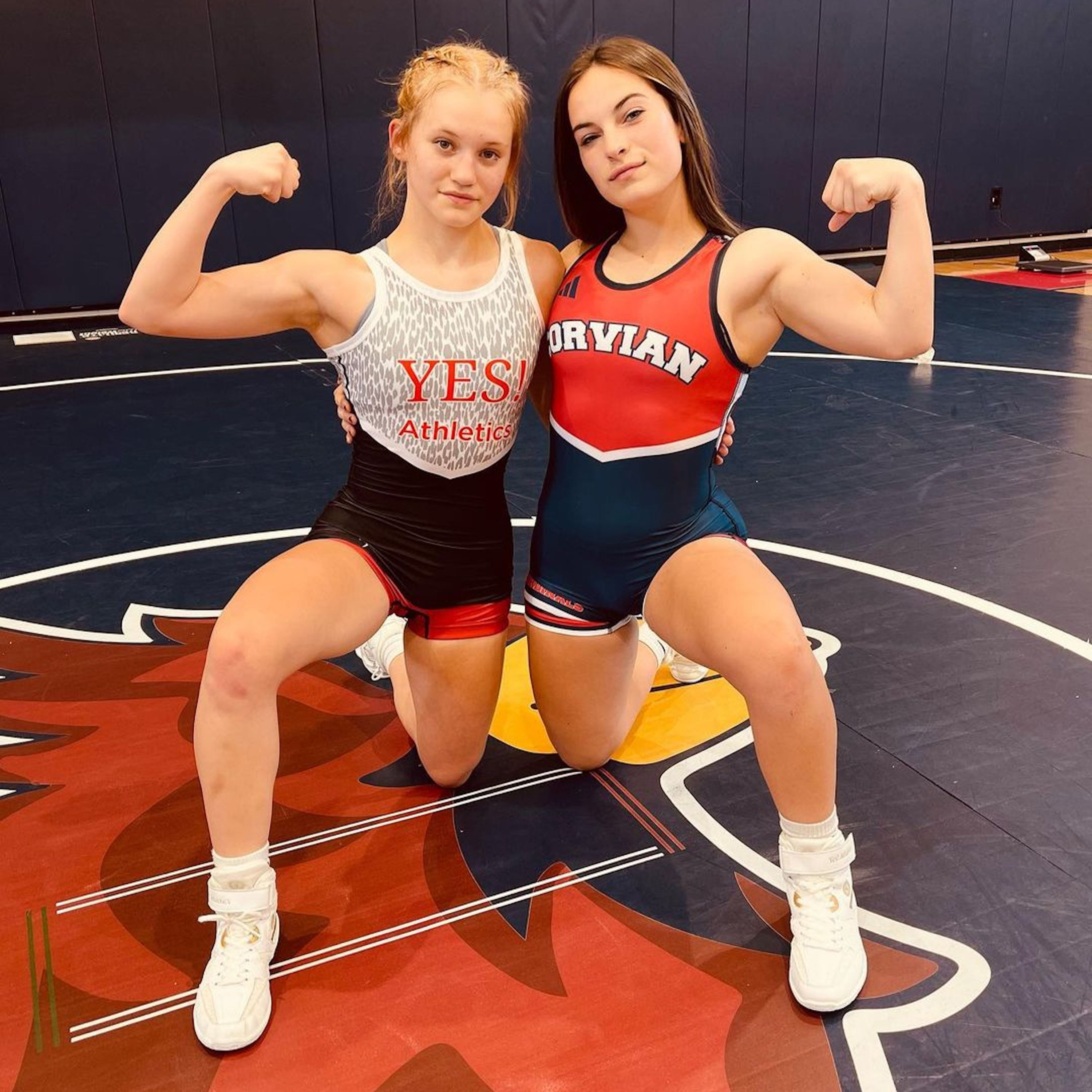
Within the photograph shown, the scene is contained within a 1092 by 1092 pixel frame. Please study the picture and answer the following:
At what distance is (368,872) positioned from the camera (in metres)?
2.42

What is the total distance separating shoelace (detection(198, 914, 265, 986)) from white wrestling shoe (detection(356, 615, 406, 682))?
96 centimetres

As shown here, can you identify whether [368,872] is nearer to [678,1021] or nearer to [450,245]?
[678,1021]

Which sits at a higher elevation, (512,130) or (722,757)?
(512,130)

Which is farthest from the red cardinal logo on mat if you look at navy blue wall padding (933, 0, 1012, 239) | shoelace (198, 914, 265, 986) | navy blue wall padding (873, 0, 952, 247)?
navy blue wall padding (933, 0, 1012, 239)

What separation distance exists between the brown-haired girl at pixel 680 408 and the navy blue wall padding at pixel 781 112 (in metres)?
8.68

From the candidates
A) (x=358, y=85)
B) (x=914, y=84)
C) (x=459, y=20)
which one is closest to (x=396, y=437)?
(x=358, y=85)

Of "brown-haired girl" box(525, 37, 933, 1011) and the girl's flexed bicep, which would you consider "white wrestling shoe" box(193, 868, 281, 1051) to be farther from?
the girl's flexed bicep

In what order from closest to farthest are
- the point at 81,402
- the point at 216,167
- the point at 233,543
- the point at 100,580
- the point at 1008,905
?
1. the point at 216,167
2. the point at 1008,905
3. the point at 100,580
4. the point at 233,543
5. the point at 81,402

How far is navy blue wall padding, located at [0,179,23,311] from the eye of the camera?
8.26 m

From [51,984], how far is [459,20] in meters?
8.88

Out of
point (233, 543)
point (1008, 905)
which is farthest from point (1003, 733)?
point (233, 543)

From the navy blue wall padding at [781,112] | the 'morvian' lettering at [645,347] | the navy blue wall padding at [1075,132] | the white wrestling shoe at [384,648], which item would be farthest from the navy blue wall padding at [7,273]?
the navy blue wall padding at [1075,132]

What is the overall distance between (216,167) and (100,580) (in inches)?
85.3

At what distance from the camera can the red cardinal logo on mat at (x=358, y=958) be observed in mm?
1911
